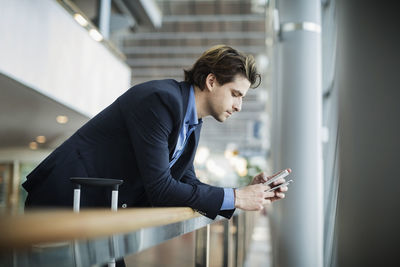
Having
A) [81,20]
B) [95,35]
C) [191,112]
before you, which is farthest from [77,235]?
[95,35]

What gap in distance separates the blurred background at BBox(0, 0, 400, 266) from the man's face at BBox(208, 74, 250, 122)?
458 mm

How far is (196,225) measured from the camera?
1.58 metres

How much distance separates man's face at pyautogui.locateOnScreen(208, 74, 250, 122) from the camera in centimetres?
199

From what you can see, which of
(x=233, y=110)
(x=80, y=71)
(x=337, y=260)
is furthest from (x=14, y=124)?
(x=337, y=260)

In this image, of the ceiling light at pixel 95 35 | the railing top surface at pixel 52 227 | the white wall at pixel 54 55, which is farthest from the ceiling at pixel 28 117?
the railing top surface at pixel 52 227

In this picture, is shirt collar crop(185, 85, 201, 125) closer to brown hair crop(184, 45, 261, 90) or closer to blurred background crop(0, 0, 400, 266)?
brown hair crop(184, 45, 261, 90)

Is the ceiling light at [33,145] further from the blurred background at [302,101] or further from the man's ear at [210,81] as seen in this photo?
the man's ear at [210,81]

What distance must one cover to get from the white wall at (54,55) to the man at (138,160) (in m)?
3.30

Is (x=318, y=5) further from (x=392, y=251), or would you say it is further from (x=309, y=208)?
(x=392, y=251)

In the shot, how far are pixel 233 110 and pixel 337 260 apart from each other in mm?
1201

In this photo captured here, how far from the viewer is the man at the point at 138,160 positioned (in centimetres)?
165

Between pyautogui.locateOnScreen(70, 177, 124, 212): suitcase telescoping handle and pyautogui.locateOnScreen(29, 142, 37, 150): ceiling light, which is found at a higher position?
pyautogui.locateOnScreen(29, 142, 37, 150): ceiling light

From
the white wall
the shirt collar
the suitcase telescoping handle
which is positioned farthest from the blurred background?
the shirt collar

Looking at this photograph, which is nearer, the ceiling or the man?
the man
